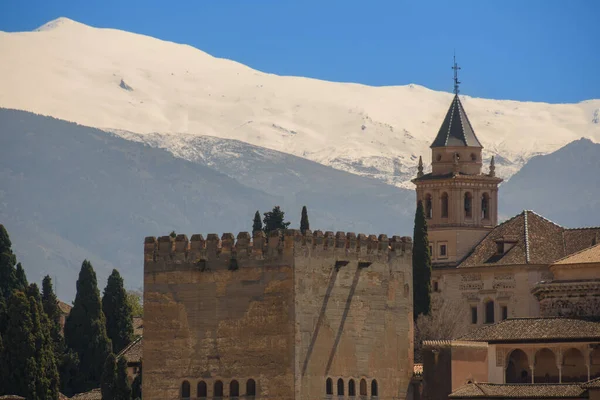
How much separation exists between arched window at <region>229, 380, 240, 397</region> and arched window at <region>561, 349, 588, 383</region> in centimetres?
1322

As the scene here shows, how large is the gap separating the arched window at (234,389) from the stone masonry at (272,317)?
5 centimetres

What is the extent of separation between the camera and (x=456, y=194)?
4454 inches

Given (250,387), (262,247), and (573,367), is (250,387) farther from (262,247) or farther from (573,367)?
(573,367)

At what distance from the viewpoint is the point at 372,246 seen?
7650 centimetres

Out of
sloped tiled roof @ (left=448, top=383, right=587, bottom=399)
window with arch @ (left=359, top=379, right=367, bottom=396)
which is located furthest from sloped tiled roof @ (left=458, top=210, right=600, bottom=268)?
Answer: window with arch @ (left=359, top=379, right=367, bottom=396)

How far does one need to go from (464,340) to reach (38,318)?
947 inches

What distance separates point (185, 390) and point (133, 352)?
84.2ft

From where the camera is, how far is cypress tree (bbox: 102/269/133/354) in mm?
109500

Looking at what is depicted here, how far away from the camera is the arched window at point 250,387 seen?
239ft

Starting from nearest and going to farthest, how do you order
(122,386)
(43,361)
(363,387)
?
(363,387) < (122,386) < (43,361)

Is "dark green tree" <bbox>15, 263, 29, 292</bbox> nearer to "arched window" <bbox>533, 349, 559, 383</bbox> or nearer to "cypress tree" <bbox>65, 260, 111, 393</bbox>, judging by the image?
"cypress tree" <bbox>65, 260, 111, 393</bbox>

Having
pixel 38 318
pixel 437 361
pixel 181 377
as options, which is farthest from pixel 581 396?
pixel 38 318

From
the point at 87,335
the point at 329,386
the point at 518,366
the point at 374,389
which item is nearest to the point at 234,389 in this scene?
the point at 329,386

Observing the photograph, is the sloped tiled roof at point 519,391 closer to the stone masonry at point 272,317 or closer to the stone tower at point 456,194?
the stone masonry at point 272,317
